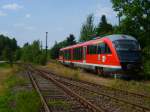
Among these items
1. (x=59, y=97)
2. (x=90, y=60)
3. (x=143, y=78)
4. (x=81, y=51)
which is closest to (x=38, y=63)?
(x=81, y=51)

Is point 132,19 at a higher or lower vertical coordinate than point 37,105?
higher

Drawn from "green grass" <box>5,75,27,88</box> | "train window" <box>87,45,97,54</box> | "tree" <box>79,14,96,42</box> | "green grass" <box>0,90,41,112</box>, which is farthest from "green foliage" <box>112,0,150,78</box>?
"tree" <box>79,14,96,42</box>

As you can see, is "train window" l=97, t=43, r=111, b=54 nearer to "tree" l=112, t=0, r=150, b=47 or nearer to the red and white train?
the red and white train

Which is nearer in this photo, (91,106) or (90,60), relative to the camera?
(91,106)

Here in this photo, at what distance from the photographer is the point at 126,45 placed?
27.3 m

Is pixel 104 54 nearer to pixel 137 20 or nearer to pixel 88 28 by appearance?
pixel 137 20

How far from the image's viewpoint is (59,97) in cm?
1636

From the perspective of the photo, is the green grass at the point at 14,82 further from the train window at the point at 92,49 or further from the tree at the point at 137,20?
the tree at the point at 137,20

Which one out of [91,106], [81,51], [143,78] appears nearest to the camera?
[91,106]

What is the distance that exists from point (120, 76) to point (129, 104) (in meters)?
13.2

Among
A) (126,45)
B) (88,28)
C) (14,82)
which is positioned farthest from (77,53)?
(88,28)

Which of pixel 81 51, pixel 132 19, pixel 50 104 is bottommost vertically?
pixel 50 104

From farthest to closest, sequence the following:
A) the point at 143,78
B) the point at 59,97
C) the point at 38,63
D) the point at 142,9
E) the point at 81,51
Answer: the point at 38,63 < the point at 81,51 < the point at 142,9 < the point at 143,78 < the point at 59,97

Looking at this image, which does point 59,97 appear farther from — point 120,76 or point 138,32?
point 138,32
